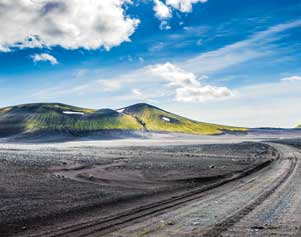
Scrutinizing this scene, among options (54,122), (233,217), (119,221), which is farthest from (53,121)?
(233,217)

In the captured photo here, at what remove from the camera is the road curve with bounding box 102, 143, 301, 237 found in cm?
850

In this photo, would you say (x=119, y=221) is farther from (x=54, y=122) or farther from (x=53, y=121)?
(x=53, y=121)

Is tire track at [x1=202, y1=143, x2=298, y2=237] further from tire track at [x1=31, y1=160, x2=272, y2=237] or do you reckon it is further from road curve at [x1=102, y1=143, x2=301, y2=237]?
tire track at [x1=31, y1=160, x2=272, y2=237]

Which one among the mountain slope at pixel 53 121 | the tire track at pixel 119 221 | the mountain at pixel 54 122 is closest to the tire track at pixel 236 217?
the tire track at pixel 119 221

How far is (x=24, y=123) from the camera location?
491ft

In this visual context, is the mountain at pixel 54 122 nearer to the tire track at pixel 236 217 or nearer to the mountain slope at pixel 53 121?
the mountain slope at pixel 53 121

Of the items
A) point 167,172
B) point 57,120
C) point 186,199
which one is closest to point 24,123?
point 57,120

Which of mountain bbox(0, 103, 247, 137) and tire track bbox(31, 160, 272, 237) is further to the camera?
mountain bbox(0, 103, 247, 137)

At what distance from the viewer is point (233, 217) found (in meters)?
9.98

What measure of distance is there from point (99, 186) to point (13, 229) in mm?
7747

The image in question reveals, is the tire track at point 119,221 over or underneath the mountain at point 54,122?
underneath

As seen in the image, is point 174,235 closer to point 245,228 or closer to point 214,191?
point 245,228

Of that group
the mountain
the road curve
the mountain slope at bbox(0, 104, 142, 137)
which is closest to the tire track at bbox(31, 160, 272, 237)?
the road curve

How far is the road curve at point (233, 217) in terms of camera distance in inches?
335
